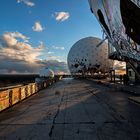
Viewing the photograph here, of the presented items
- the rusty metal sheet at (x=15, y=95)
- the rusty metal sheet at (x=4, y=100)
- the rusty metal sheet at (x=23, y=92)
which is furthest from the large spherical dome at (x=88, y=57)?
the rusty metal sheet at (x=4, y=100)

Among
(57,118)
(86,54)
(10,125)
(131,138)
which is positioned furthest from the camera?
(86,54)

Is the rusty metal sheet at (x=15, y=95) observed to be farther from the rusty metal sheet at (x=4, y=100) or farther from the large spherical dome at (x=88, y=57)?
the large spherical dome at (x=88, y=57)

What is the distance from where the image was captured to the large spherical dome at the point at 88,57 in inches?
2840

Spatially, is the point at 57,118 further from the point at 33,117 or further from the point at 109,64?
the point at 109,64

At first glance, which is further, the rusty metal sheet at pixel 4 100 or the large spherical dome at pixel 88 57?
the large spherical dome at pixel 88 57

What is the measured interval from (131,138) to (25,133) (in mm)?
3859

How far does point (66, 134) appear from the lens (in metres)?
7.72

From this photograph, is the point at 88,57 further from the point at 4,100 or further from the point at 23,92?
the point at 4,100

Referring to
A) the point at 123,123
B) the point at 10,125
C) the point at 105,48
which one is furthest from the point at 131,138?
the point at 105,48

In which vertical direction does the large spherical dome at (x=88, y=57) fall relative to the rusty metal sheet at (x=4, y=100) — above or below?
above

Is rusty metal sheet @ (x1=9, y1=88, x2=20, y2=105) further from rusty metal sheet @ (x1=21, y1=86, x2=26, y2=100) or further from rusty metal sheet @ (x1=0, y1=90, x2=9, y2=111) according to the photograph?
rusty metal sheet @ (x1=21, y1=86, x2=26, y2=100)

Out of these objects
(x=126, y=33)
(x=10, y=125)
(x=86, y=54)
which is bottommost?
(x=10, y=125)

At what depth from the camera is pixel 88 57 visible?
2835 inches

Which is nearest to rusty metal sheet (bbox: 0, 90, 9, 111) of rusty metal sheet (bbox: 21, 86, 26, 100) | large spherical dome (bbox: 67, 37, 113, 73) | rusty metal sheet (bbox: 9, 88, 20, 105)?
rusty metal sheet (bbox: 9, 88, 20, 105)
